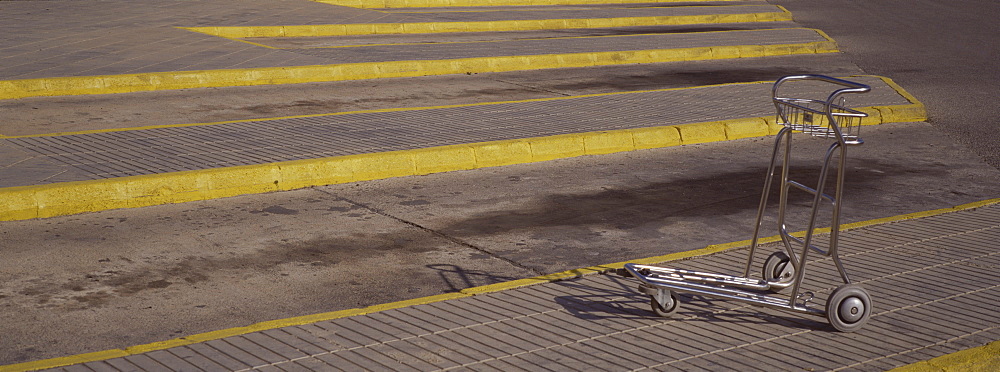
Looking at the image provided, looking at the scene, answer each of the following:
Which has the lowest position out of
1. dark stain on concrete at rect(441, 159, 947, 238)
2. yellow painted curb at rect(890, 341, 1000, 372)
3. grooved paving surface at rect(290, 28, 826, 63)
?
dark stain on concrete at rect(441, 159, 947, 238)

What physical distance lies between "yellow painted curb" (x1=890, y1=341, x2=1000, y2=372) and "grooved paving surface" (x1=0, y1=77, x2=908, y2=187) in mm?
5170

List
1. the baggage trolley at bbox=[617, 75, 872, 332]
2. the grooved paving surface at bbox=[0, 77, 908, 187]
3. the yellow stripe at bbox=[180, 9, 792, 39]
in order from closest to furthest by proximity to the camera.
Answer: the baggage trolley at bbox=[617, 75, 872, 332], the grooved paving surface at bbox=[0, 77, 908, 187], the yellow stripe at bbox=[180, 9, 792, 39]

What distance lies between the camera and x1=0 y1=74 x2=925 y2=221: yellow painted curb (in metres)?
6.89

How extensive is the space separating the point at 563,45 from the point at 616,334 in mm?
12985

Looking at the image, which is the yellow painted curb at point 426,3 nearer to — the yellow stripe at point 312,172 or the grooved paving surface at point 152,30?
the grooved paving surface at point 152,30

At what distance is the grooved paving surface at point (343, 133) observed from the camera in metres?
7.78

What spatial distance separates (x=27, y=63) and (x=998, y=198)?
35.4 feet

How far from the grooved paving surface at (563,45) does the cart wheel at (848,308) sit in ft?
34.8

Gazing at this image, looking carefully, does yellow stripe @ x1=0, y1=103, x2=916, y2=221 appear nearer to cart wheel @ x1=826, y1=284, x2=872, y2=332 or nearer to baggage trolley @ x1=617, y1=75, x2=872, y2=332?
baggage trolley @ x1=617, y1=75, x2=872, y2=332

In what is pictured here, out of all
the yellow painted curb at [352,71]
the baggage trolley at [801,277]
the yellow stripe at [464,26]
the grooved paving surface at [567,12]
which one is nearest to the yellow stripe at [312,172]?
the baggage trolley at [801,277]

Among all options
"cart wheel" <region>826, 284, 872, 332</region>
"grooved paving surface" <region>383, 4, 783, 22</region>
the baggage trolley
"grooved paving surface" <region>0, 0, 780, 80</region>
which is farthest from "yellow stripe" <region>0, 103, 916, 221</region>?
"grooved paving surface" <region>383, 4, 783, 22</region>

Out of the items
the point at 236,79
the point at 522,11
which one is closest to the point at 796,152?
the point at 236,79

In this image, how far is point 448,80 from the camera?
1389 centimetres

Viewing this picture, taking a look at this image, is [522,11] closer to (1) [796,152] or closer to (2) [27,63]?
(2) [27,63]
